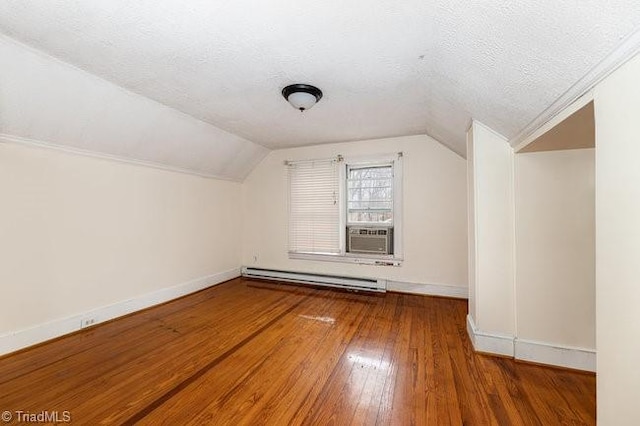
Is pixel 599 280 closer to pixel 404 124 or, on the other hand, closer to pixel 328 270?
pixel 404 124

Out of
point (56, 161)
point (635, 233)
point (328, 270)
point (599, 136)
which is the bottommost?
point (328, 270)

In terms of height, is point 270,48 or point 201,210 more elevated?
point 270,48

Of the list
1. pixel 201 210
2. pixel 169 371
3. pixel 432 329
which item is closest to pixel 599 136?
pixel 432 329

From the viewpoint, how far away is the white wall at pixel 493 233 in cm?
227

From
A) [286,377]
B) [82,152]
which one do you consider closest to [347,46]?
[286,377]

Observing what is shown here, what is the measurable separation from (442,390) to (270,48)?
2.69 m

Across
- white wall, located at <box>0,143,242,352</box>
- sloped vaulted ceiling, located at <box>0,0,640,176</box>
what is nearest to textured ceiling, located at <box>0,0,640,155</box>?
sloped vaulted ceiling, located at <box>0,0,640,176</box>

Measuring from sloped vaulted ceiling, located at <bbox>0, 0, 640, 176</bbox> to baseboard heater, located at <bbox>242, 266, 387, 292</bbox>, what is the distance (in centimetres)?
253

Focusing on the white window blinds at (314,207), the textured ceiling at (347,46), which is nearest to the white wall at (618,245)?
the textured ceiling at (347,46)

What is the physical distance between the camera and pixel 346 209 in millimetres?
4273

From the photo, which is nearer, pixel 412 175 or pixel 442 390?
pixel 442 390

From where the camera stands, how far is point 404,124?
3.37 metres

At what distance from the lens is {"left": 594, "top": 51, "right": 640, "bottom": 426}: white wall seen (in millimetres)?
960

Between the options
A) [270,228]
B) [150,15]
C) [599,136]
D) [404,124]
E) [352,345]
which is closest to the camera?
[599,136]
